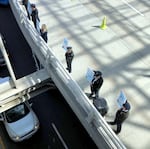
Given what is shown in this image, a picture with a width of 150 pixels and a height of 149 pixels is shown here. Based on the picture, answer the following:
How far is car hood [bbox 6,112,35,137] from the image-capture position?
42.6 ft

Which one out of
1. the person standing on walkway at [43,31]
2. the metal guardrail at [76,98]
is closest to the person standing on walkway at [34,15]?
the metal guardrail at [76,98]

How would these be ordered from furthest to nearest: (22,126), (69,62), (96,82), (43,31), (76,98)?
(22,126) → (43,31) → (69,62) → (96,82) → (76,98)

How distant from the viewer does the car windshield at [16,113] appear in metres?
13.4

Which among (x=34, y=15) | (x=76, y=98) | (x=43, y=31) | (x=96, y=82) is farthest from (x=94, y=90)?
(x=34, y=15)

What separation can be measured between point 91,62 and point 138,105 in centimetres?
288

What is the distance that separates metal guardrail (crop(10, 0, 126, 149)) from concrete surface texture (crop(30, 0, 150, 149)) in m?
0.86

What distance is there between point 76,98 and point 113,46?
4156 millimetres

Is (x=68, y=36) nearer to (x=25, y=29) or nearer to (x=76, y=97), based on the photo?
(x=25, y=29)

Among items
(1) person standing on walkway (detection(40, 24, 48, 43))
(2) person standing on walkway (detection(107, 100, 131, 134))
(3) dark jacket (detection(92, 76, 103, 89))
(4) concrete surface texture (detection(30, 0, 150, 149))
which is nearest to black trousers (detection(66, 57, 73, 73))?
(4) concrete surface texture (detection(30, 0, 150, 149))

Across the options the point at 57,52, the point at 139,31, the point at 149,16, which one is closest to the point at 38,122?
the point at 57,52

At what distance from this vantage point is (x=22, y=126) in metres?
13.1

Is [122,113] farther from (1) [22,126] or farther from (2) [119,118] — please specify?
(1) [22,126]

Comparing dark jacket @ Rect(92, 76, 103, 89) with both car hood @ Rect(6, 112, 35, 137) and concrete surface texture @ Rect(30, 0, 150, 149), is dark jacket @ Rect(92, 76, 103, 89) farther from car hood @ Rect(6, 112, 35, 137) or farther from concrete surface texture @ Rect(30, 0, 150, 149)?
car hood @ Rect(6, 112, 35, 137)

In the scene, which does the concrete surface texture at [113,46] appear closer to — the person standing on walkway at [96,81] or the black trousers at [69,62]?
the black trousers at [69,62]
